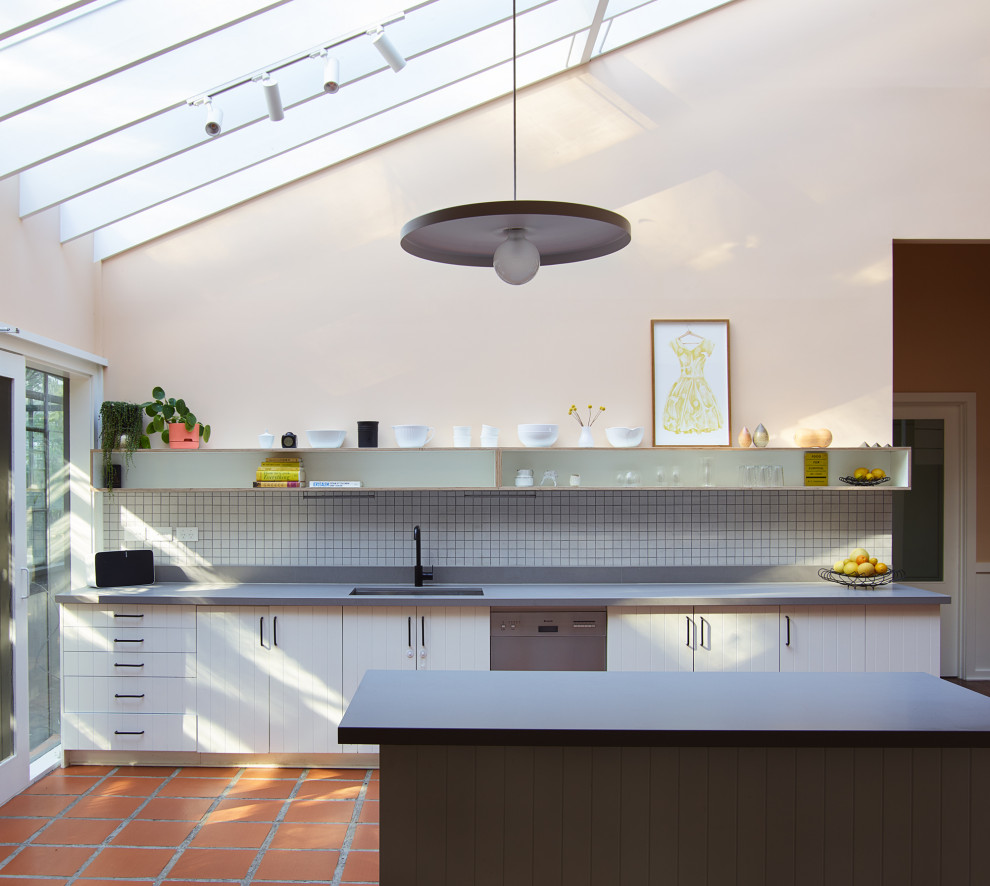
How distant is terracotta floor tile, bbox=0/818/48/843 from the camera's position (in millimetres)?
3402

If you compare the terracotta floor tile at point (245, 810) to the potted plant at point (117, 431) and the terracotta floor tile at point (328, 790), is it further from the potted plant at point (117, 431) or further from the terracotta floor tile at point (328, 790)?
the potted plant at point (117, 431)

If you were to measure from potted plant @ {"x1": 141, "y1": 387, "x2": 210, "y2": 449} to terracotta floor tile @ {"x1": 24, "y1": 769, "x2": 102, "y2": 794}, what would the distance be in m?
1.73

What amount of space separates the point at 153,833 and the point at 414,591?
1.67m

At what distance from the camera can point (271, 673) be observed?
13.7 ft

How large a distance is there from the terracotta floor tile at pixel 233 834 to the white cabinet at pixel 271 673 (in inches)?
24.6

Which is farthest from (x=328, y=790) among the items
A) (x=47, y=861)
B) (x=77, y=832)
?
(x=47, y=861)

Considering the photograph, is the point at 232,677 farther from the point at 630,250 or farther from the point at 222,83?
the point at 630,250

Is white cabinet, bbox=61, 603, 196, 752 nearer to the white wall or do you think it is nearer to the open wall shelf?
the open wall shelf

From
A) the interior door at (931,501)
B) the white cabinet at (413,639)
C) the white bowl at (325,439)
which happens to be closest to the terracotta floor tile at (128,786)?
the white cabinet at (413,639)

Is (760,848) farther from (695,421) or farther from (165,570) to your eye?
(165,570)

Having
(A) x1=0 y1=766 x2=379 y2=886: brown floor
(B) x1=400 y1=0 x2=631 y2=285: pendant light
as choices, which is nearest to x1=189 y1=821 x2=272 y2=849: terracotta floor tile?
(A) x1=0 y1=766 x2=379 y2=886: brown floor

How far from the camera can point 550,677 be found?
8.66 feet

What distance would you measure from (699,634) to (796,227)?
243 cm

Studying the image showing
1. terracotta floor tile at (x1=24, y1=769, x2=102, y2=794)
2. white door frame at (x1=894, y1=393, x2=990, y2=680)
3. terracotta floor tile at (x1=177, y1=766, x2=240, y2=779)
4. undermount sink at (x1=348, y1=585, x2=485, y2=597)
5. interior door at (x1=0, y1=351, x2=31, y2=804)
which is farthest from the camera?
white door frame at (x1=894, y1=393, x2=990, y2=680)
